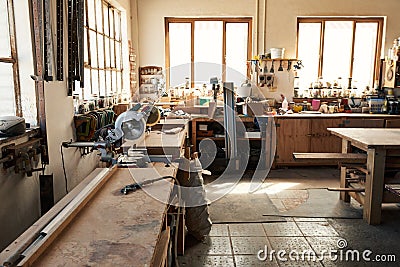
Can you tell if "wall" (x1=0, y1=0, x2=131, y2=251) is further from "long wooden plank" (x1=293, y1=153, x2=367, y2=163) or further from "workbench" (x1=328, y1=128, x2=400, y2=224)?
"workbench" (x1=328, y1=128, x2=400, y2=224)

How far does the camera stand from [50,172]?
8.48ft

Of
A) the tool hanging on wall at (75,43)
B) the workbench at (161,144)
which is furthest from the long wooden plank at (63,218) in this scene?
the tool hanging on wall at (75,43)

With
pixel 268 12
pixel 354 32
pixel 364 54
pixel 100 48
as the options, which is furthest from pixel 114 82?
pixel 364 54

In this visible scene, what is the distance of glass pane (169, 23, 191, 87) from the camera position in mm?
5629

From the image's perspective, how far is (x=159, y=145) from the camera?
2855 mm

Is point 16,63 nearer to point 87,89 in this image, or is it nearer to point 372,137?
point 87,89

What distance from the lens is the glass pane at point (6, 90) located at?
7.76ft

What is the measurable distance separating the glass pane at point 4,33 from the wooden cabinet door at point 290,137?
3.62 meters

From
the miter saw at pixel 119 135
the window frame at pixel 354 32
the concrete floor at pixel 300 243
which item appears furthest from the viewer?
the window frame at pixel 354 32

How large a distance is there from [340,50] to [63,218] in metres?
5.24

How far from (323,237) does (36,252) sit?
95.2 inches

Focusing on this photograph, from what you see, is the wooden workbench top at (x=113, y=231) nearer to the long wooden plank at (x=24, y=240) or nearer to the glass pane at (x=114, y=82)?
the long wooden plank at (x=24, y=240)

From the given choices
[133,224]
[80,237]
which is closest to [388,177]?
[133,224]

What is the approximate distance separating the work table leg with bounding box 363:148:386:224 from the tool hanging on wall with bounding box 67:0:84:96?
2.66 m
